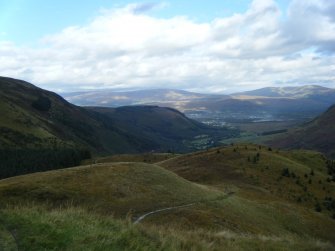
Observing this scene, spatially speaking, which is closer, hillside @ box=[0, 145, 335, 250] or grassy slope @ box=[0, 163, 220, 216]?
hillside @ box=[0, 145, 335, 250]

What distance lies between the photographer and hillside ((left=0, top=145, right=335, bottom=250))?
16.2 metres

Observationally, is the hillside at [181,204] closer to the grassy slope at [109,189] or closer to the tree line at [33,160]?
the grassy slope at [109,189]

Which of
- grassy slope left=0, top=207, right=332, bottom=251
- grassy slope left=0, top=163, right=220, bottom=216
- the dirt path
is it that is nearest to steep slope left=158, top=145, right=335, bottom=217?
grassy slope left=0, top=163, right=220, bottom=216

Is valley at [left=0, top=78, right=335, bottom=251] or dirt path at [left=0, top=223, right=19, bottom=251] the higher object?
dirt path at [left=0, top=223, right=19, bottom=251]

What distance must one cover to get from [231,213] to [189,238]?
28193 mm

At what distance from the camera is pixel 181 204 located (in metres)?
45.1

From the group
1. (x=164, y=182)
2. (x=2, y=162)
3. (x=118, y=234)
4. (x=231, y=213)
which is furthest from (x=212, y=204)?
(x=2, y=162)

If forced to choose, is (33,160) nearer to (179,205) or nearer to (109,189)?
(109,189)

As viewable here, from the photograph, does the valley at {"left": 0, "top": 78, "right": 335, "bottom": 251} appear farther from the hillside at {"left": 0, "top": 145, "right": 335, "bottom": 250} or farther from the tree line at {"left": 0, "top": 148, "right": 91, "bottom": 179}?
the tree line at {"left": 0, "top": 148, "right": 91, "bottom": 179}

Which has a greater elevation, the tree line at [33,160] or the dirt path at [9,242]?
the dirt path at [9,242]

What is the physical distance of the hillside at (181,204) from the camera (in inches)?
639

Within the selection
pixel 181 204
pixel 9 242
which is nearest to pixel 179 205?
pixel 181 204

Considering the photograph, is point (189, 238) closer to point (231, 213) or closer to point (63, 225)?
point (63, 225)

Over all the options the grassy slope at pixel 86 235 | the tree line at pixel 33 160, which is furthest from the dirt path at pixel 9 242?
the tree line at pixel 33 160
